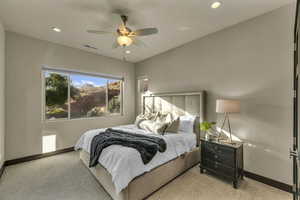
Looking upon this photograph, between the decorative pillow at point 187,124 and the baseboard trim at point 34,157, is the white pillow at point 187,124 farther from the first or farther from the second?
the baseboard trim at point 34,157

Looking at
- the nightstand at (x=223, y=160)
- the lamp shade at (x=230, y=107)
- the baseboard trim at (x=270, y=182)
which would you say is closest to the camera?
the baseboard trim at (x=270, y=182)

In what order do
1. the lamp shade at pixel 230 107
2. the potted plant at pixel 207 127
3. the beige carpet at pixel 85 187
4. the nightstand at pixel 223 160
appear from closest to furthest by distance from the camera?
the beige carpet at pixel 85 187 → the nightstand at pixel 223 160 → the lamp shade at pixel 230 107 → the potted plant at pixel 207 127

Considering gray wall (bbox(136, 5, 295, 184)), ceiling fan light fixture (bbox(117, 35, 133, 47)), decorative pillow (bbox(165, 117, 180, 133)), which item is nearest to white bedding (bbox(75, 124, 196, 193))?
decorative pillow (bbox(165, 117, 180, 133))

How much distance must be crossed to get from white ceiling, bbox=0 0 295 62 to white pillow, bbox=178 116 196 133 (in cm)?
195

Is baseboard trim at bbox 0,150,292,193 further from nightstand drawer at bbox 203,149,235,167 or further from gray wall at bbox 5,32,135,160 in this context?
nightstand drawer at bbox 203,149,235,167

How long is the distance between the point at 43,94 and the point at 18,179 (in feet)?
6.17

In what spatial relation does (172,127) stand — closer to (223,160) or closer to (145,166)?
(223,160)

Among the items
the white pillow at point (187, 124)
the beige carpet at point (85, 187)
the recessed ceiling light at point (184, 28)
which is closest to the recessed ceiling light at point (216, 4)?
the recessed ceiling light at point (184, 28)

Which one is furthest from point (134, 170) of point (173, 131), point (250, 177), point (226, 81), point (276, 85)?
point (276, 85)

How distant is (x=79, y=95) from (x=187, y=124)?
3231mm

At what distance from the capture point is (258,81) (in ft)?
8.17

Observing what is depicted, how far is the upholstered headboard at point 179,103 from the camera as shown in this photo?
320 centimetres

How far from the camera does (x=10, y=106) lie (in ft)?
9.96

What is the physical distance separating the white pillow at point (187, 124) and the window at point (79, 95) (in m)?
2.60
